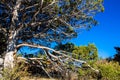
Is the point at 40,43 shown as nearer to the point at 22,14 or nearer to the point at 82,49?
the point at 22,14

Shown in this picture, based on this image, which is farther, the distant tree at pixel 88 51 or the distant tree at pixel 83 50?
the distant tree at pixel 88 51

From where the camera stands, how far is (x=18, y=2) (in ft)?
76.0

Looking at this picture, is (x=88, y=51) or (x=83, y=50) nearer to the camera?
(x=83, y=50)

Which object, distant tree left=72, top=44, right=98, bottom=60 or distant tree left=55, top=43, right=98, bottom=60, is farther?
distant tree left=72, top=44, right=98, bottom=60

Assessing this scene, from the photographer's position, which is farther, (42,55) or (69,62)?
(42,55)

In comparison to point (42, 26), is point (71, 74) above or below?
below

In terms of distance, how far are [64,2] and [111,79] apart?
7.25 metres

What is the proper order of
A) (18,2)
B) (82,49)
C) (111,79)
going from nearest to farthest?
1. (111,79)
2. (18,2)
3. (82,49)

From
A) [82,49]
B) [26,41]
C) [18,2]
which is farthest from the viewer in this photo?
[82,49]

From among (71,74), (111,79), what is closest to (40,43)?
(71,74)

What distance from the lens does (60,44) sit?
1109 inches

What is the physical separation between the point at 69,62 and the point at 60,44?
4.29m

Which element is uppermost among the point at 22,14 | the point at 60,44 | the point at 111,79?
the point at 22,14

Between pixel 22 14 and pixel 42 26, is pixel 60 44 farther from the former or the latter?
pixel 22 14
